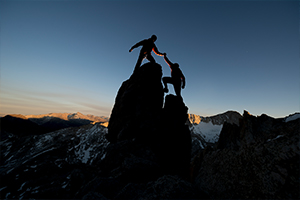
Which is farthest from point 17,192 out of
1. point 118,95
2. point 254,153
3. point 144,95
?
point 254,153

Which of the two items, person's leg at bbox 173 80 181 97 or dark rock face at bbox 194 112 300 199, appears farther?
person's leg at bbox 173 80 181 97

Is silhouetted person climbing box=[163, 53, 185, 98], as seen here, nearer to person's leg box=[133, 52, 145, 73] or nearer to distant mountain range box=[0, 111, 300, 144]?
person's leg box=[133, 52, 145, 73]

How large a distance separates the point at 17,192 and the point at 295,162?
82194 millimetres

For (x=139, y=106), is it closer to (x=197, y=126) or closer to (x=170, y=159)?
(x=170, y=159)

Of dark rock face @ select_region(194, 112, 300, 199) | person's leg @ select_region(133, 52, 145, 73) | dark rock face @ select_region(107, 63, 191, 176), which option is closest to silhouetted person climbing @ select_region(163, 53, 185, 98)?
dark rock face @ select_region(107, 63, 191, 176)

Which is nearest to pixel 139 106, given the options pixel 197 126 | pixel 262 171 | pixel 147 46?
pixel 147 46

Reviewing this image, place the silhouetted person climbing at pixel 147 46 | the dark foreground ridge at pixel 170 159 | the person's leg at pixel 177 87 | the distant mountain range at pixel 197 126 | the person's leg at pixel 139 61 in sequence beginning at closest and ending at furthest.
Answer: the dark foreground ridge at pixel 170 159, the silhouetted person climbing at pixel 147 46, the person's leg at pixel 139 61, the person's leg at pixel 177 87, the distant mountain range at pixel 197 126

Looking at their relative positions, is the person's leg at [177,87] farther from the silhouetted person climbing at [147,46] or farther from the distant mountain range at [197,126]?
the distant mountain range at [197,126]

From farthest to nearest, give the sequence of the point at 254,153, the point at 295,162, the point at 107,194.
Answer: the point at 107,194
the point at 254,153
the point at 295,162

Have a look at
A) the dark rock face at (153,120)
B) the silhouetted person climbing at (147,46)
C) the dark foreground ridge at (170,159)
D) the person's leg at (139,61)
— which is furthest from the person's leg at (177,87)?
the person's leg at (139,61)

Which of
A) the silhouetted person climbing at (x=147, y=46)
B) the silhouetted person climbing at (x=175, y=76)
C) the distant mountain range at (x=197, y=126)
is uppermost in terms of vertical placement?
the silhouetted person climbing at (x=147, y=46)

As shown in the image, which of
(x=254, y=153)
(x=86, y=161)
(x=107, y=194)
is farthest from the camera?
(x=86, y=161)

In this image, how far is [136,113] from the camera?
46.4 feet

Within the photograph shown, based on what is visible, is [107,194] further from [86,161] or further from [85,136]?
[85,136]
